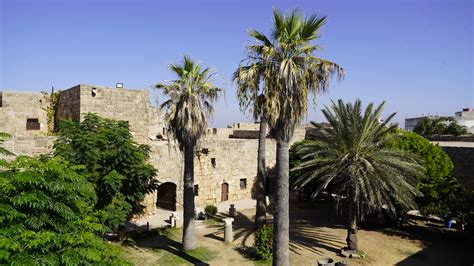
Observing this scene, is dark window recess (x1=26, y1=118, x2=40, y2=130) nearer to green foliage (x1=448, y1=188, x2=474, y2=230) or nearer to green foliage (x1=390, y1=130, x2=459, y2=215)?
green foliage (x1=390, y1=130, x2=459, y2=215)

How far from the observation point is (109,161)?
1341 cm

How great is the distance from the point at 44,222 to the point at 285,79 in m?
6.87

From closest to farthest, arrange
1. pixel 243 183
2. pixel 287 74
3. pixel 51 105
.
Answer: pixel 287 74, pixel 51 105, pixel 243 183

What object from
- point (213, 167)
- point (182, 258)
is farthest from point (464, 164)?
point (182, 258)

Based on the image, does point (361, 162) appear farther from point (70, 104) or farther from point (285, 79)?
point (70, 104)

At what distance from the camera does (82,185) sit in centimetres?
753

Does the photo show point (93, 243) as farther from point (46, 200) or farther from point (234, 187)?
point (234, 187)

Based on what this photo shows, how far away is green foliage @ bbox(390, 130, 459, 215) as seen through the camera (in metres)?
16.7

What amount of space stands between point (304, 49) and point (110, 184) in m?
8.18

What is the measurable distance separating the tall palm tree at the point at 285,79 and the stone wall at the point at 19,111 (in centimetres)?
1577

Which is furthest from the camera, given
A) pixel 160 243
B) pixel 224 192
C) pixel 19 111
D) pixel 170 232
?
pixel 224 192

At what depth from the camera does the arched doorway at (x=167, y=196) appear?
22.5 meters

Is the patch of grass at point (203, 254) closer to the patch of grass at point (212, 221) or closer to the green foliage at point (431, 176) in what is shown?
the patch of grass at point (212, 221)

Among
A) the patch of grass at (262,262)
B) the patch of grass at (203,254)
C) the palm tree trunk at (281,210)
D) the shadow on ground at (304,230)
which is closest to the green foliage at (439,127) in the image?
the shadow on ground at (304,230)
